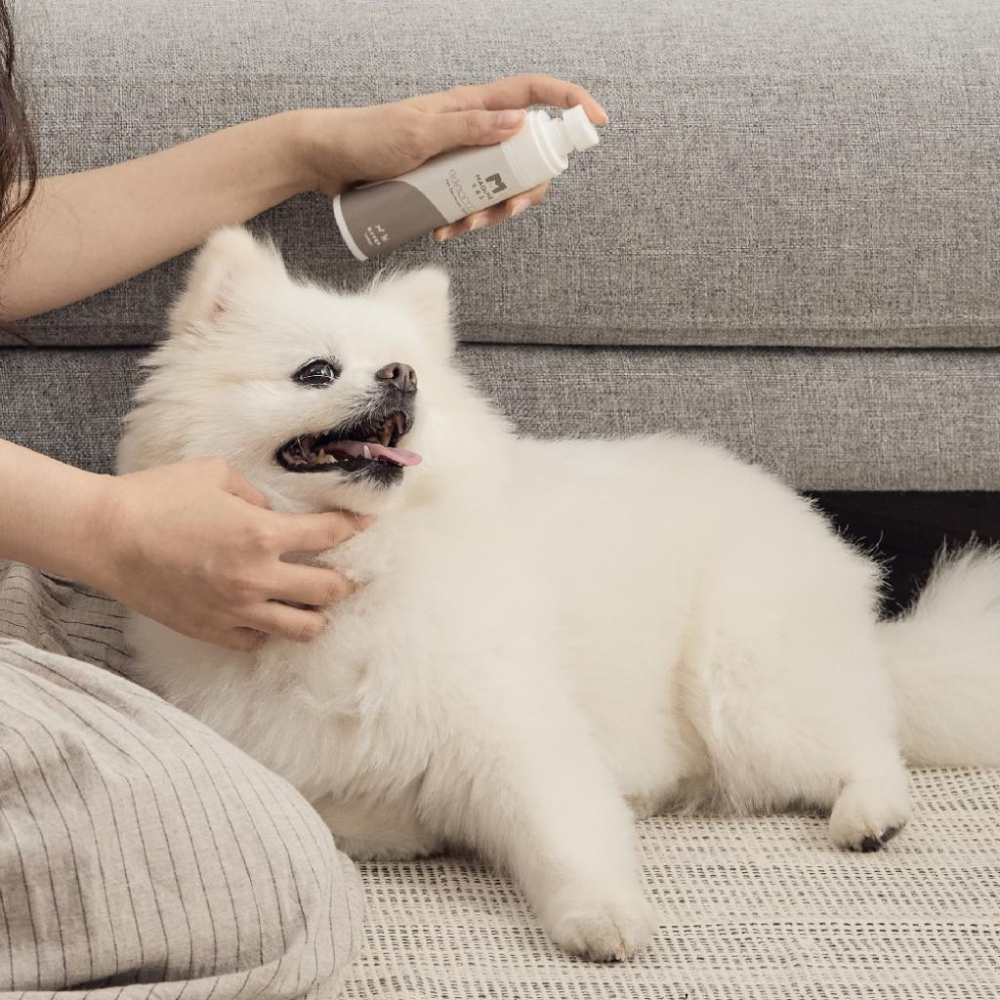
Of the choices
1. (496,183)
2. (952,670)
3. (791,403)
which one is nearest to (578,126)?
(496,183)

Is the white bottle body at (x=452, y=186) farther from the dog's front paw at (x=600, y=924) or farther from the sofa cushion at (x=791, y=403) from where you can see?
the dog's front paw at (x=600, y=924)

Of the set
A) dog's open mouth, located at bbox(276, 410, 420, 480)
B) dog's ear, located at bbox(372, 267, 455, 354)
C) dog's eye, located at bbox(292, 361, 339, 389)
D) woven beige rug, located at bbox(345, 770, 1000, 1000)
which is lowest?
woven beige rug, located at bbox(345, 770, 1000, 1000)

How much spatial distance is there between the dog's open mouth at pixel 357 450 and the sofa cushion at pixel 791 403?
21.9 inches

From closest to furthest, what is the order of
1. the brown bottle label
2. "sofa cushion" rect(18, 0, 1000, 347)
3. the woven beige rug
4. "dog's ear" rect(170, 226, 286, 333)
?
the woven beige rug
"dog's ear" rect(170, 226, 286, 333)
the brown bottle label
"sofa cushion" rect(18, 0, 1000, 347)

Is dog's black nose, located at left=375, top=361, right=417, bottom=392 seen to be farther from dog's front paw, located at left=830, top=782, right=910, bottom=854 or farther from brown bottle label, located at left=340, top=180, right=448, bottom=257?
dog's front paw, located at left=830, top=782, right=910, bottom=854

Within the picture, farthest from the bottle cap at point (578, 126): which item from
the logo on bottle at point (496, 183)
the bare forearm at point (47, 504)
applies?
the bare forearm at point (47, 504)

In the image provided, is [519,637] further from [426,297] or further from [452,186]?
[452,186]

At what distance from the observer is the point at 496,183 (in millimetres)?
1550

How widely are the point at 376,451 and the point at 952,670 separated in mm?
879

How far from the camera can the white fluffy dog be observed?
1273mm

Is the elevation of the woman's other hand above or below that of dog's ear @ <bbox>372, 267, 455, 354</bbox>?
below

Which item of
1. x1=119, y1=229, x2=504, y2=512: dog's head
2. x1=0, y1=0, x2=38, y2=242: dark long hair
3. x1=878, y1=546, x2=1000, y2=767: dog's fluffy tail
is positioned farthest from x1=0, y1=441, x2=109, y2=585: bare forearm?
x1=878, y1=546, x2=1000, y2=767: dog's fluffy tail

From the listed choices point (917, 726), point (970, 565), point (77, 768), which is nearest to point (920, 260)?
point (970, 565)

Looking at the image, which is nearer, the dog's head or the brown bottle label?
the dog's head
